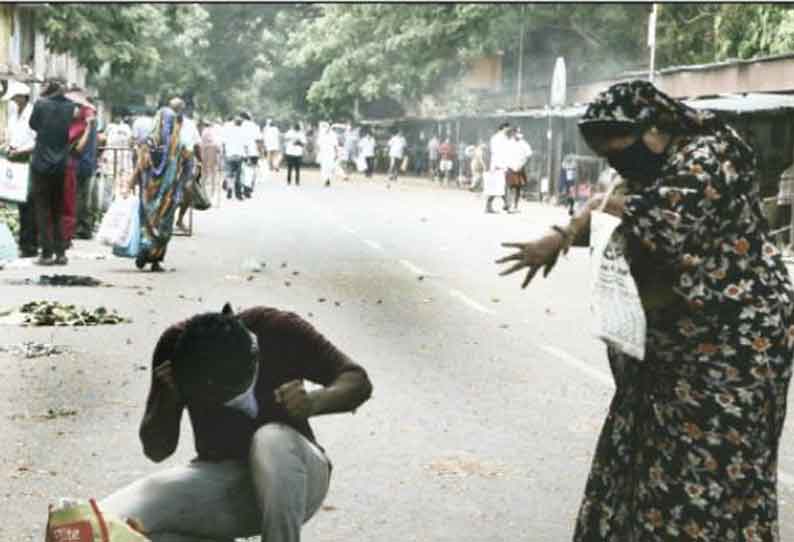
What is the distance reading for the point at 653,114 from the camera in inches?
184

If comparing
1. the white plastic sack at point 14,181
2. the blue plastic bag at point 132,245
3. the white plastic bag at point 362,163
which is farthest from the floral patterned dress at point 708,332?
the white plastic bag at point 362,163

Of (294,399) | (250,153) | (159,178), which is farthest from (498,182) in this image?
(294,399)

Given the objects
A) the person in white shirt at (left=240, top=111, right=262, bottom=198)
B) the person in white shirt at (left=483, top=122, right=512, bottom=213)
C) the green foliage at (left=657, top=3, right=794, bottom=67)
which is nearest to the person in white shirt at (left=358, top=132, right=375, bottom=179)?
the green foliage at (left=657, top=3, right=794, bottom=67)

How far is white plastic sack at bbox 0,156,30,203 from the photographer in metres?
17.2

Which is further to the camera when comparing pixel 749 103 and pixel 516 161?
pixel 516 161

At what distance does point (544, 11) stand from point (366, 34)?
43.4 feet

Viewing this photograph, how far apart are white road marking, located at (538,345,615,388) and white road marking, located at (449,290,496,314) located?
2.55m

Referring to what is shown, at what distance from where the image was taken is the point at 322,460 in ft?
15.9

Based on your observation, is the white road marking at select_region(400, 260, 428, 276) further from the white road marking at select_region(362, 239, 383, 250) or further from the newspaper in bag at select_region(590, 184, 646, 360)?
the newspaper in bag at select_region(590, 184, 646, 360)

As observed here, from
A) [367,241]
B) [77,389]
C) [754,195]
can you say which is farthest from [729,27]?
[754,195]

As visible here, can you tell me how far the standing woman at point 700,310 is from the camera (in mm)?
4582

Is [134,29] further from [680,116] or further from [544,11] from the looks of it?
[680,116]

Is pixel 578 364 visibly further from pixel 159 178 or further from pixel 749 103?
pixel 749 103

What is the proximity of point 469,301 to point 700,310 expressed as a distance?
10940 millimetres
